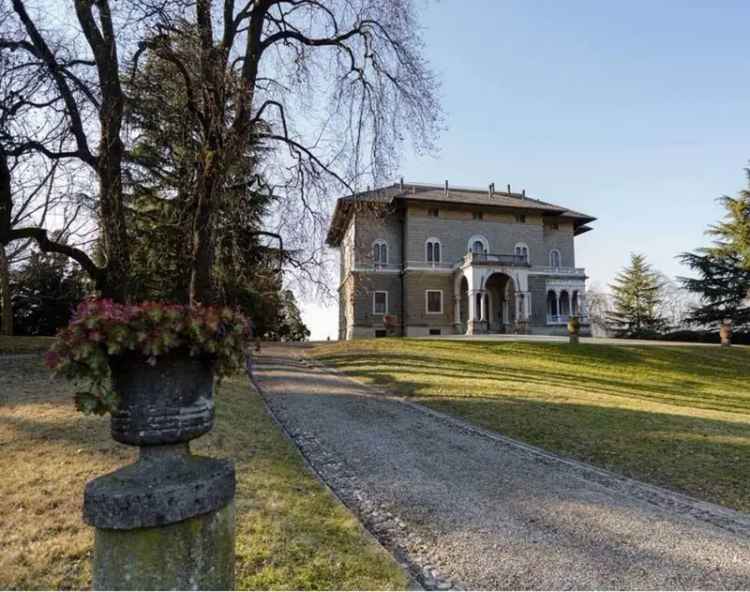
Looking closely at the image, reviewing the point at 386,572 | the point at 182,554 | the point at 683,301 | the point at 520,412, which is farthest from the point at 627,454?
the point at 683,301

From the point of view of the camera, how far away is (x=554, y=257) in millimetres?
36531

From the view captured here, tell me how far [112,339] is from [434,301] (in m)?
31.5

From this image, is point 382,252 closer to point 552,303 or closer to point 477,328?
point 477,328

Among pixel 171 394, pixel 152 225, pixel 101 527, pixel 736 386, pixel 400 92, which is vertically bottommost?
pixel 736 386

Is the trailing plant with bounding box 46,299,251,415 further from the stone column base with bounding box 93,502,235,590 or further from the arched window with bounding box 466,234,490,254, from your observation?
the arched window with bounding box 466,234,490,254

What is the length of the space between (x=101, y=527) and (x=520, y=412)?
7.50 m

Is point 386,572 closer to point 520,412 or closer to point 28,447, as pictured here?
point 28,447

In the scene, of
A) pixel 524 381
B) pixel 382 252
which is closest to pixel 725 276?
pixel 382 252

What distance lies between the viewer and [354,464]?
18.0ft

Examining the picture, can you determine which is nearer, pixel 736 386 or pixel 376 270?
pixel 736 386

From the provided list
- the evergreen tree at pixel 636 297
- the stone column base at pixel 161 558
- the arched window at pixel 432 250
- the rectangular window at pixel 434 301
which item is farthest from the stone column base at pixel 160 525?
the evergreen tree at pixel 636 297

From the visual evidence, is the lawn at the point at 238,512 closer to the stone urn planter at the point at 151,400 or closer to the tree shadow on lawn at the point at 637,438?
the stone urn planter at the point at 151,400

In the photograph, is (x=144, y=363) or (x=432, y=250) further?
(x=432, y=250)

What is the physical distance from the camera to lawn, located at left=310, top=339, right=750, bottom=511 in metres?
5.84
